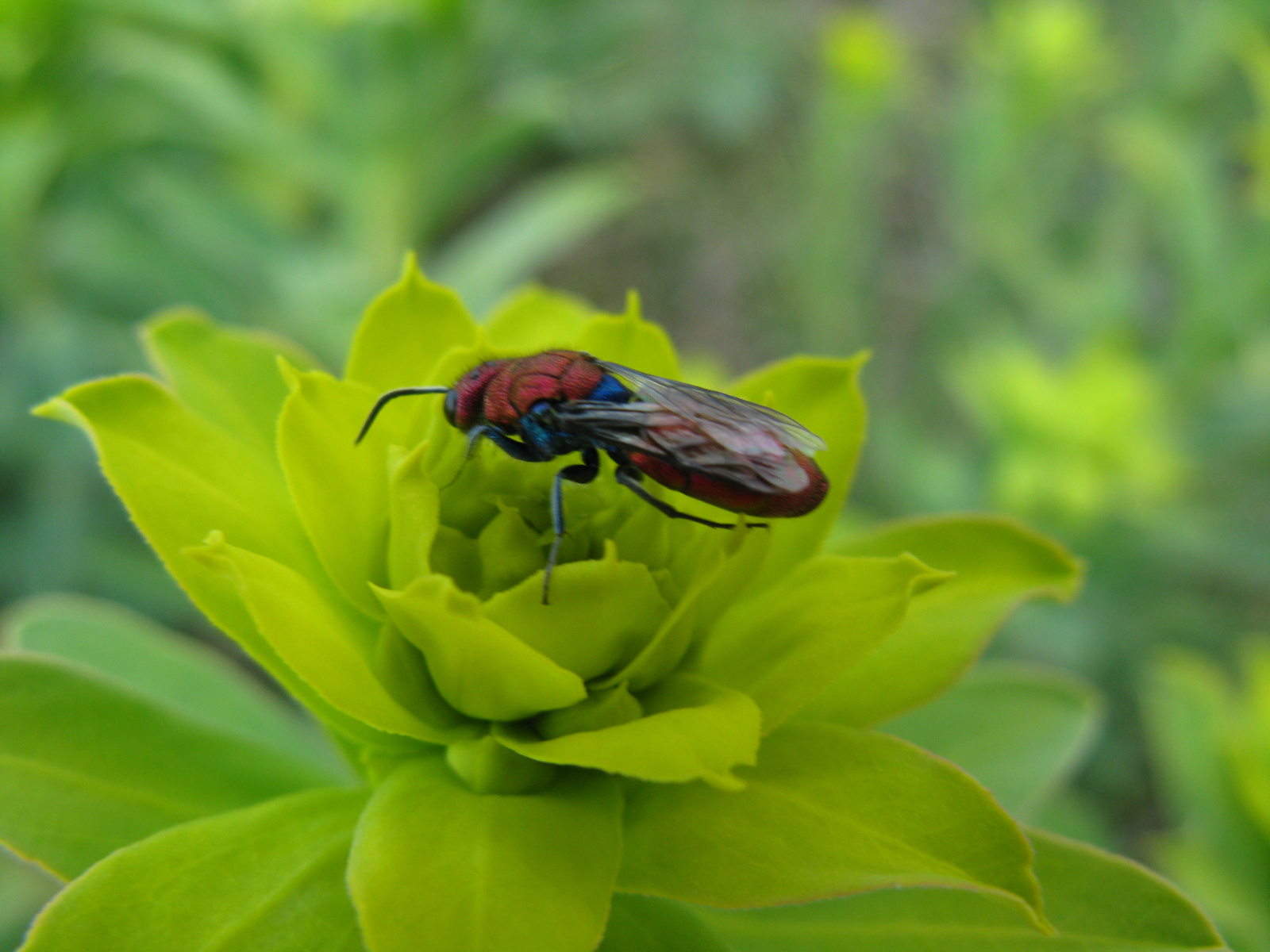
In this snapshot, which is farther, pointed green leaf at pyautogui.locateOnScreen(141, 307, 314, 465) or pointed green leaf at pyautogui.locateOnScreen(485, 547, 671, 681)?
pointed green leaf at pyautogui.locateOnScreen(141, 307, 314, 465)

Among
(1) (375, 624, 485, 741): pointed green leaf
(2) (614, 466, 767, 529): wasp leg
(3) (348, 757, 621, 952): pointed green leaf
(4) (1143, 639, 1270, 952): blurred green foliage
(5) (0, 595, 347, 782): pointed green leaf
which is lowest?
(4) (1143, 639, 1270, 952): blurred green foliage

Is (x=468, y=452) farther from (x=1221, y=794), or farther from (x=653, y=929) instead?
(x=1221, y=794)

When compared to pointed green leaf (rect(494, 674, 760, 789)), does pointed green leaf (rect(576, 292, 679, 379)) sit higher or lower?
higher

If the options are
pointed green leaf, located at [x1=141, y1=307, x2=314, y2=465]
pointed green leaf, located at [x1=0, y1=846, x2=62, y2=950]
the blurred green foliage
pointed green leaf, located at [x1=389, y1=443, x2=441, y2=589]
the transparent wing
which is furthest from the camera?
pointed green leaf, located at [x1=0, y1=846, x2=62, y2=950]

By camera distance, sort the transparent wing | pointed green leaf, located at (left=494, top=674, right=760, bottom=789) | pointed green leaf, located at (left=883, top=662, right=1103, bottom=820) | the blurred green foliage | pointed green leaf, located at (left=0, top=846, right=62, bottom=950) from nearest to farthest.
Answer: pointed green leaf, located at (left=494, top=674, right=760, bottom=789) → the transparent wing → pointed green leaf, located at (left=883, top=662, right=1103, bottom=820) → the blurred green foliage → pointed green leaf, located at (left=0, top=846, right=62, bottom=950)

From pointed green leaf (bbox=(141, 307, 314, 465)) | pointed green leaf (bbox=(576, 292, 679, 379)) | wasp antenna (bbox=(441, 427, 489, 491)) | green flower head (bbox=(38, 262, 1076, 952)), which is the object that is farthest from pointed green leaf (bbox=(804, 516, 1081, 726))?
pointed green leaf (bbox=(141, 307, 314, 465))

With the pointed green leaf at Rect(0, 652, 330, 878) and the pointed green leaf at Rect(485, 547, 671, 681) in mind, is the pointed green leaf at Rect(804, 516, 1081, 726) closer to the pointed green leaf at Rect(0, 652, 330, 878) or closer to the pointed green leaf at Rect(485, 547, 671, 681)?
the pointed green leaf at Rect(485, 547, 671, 681)
